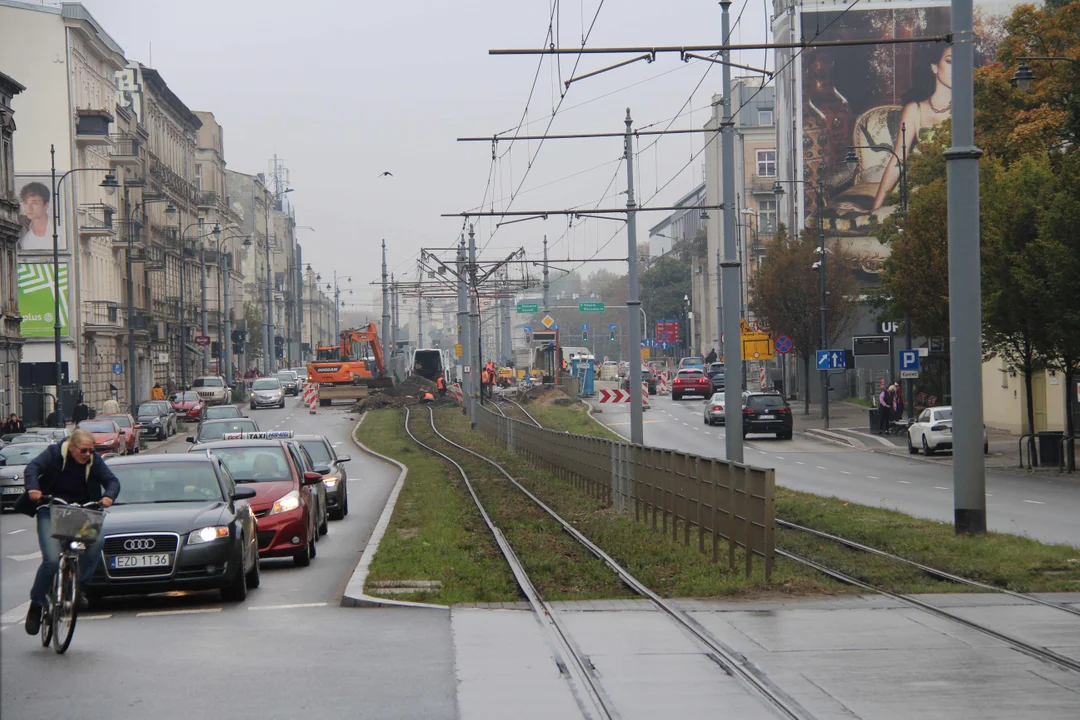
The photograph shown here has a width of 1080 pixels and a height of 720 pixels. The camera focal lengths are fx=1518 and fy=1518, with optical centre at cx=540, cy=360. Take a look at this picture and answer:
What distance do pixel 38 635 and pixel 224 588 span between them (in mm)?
2147

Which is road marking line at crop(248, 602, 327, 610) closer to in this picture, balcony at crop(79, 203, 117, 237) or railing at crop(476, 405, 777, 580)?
railing at crop(476, 405, 777, 580)

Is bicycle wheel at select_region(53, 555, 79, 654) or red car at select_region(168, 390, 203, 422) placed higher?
bicycle wheel at select_region(53, 555, 79, 654)

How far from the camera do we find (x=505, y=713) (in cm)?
823

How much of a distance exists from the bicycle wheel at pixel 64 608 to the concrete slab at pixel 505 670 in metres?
2.64

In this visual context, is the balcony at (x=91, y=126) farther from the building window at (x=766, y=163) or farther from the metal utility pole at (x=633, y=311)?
the building window at (x=766, y=163)

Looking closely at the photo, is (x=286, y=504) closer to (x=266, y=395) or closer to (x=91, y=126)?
(x=91, y=126)

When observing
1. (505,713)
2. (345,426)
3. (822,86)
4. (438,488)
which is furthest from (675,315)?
(505,713)

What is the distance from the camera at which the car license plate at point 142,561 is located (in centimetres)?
1286

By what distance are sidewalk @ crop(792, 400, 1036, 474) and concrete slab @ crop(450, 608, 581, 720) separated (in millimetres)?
25699

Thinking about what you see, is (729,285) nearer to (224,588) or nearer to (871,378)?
(224,588)

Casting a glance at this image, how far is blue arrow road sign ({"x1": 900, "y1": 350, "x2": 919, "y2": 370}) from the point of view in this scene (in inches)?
1822

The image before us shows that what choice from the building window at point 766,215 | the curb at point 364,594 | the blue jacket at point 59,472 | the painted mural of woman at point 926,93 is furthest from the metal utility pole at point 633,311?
the building window at point 766,215

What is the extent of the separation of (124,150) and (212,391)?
14409mm

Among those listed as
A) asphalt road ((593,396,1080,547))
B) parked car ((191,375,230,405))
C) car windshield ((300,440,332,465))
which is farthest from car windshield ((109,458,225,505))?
parked car ((191,375,230,405))
